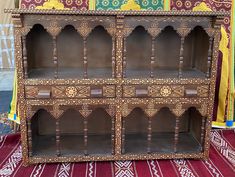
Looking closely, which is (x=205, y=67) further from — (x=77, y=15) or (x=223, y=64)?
(x=77, y=15)

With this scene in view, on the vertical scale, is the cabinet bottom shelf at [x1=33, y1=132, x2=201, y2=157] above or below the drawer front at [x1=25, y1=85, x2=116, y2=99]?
below

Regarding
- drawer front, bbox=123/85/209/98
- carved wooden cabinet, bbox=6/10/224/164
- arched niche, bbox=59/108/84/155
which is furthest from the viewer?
arched niche, bbox=59/108/84/155

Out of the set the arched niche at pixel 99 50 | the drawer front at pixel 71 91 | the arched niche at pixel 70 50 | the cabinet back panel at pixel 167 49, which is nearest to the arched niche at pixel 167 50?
the cabinet back panel at pixel 167 49

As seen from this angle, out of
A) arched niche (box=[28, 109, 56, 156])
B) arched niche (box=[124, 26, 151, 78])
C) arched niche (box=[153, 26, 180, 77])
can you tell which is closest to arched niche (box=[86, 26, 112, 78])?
arched niche (box=[124, 26, 151, 78])

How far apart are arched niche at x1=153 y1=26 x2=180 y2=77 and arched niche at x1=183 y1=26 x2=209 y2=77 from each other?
9cm

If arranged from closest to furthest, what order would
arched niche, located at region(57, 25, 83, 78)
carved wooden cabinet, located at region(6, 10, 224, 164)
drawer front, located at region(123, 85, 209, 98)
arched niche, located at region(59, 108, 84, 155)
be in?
carved wooden cabinet, located at region(6, 10, 224, 164)
drawer front, located at region(123, 85, 209, 98)
arched niche, located at region(57, 25, 83, 78)
arched niche, located at region(59, 108, 84, 155)

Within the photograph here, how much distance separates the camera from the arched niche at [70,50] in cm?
221

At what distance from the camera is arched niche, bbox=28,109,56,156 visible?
2.23 meters

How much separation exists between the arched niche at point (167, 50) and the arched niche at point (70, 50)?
626mm

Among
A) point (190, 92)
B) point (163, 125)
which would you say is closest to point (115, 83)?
point (190, 92)

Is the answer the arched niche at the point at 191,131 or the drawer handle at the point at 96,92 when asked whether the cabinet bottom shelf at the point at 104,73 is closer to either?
the drawer handle at the point at 96,92

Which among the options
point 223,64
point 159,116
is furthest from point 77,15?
point 223,64

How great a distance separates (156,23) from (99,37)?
0.54m

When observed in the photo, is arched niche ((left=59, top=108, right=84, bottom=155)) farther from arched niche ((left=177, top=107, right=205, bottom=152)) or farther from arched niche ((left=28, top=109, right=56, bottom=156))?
arched niche ((left=177, top=107, right=205, bottom=152))
